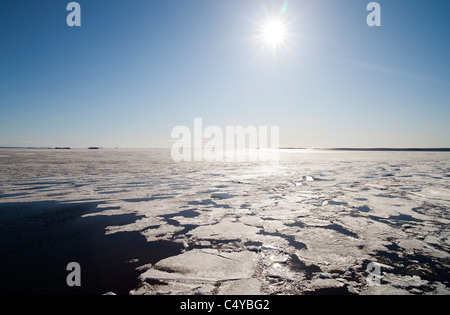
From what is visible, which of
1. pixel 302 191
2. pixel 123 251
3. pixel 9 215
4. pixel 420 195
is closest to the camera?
pixel 123 251

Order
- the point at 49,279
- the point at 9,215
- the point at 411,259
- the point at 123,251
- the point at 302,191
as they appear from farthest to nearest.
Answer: the point at 302,191, the point at 9,215, the point at 123,251, the point at 411,259, the point at 49,279

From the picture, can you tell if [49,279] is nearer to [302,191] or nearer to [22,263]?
[22,263]

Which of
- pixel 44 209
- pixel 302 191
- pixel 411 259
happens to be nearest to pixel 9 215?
pixel 44 209

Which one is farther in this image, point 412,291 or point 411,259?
point 411,259

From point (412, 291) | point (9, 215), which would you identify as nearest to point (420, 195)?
point (412, 291)

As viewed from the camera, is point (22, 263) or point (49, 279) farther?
point (22, 263)
